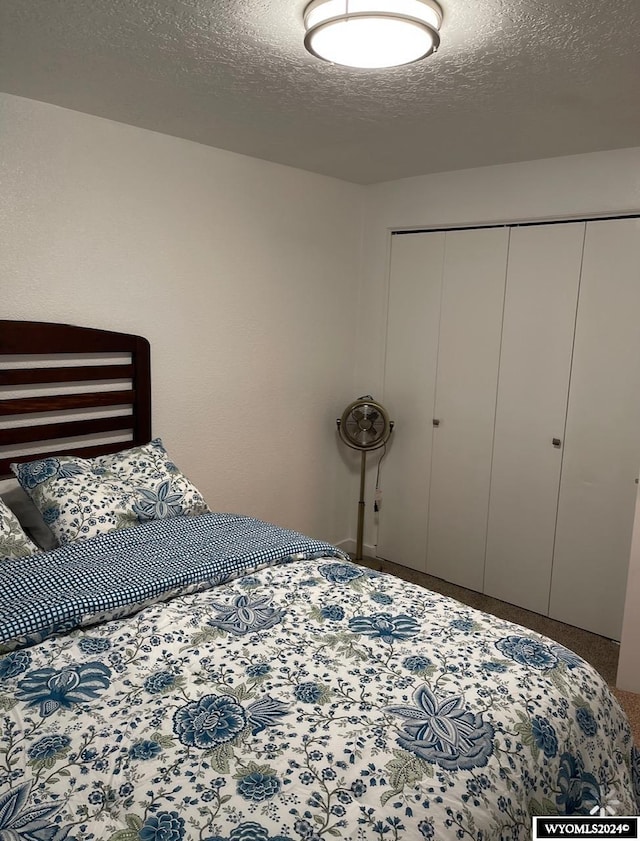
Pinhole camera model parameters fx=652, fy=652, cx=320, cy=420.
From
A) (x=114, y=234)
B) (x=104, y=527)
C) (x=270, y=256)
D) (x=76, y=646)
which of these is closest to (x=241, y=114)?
(x=114, y=234)

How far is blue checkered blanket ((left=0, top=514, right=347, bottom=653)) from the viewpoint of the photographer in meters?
1.89

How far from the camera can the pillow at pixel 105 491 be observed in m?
2.49

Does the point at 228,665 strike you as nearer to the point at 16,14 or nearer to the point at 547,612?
the point at 16,14

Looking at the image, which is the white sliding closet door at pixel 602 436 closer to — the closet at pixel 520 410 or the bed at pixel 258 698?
the closet at pixel 520 410

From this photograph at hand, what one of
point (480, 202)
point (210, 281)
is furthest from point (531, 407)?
point (210, 281)

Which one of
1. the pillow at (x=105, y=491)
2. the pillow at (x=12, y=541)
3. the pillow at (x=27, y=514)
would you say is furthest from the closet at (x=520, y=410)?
the pillow at (x=12, y=541)

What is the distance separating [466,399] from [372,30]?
2.32 metres

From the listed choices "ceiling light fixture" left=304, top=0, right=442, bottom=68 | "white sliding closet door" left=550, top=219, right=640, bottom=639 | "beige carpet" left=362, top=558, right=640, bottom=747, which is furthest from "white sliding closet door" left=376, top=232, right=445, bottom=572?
"ceiling light fixture" left=304, top=0, right=442, bottom=68

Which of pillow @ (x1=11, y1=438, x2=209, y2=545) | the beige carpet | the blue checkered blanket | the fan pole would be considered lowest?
the beige carpet

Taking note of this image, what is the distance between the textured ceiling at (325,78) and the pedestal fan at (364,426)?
1428 millimetres

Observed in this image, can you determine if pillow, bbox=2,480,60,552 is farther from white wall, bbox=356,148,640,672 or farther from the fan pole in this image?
white wall, bbox=356,148,640,672

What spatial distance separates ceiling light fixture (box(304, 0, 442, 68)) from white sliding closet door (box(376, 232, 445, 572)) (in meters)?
1.99

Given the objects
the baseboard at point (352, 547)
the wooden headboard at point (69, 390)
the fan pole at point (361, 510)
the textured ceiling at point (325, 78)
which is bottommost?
the baseboard at point (352, 547)

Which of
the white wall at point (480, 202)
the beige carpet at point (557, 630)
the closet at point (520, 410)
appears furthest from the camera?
the closet at point (520, 410)
